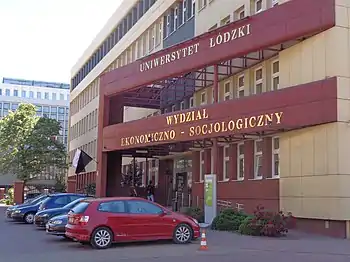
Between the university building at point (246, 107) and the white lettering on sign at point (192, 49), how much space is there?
0.05m

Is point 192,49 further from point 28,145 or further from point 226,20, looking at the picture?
point 28,145

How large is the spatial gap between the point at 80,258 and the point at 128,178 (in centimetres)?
2864

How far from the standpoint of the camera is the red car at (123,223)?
16.1 meters

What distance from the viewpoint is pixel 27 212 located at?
2877 cm

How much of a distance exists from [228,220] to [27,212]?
37.5 feet

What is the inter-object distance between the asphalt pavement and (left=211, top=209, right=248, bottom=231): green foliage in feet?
6.56

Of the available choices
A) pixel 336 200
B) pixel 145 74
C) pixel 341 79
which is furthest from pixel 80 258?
pixel 145 74

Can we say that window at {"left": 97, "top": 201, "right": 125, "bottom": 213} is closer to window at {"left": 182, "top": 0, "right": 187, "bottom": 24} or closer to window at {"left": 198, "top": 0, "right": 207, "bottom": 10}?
window at {"left": 198, "top": 0, "right": 207, "bottom": 10}

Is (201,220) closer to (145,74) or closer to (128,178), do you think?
(145,74)

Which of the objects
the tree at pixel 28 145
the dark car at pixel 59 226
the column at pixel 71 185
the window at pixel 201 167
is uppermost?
the tree at pixel 28 145

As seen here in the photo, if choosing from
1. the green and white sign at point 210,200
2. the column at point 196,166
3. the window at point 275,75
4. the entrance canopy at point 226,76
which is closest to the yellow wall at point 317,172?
the entrance canopy at point 226,76

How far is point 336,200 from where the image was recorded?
64.7 feet

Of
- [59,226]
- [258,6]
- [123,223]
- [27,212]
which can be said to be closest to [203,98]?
[258,6]

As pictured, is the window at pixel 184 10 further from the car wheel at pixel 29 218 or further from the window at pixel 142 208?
the window at pixel 142 208
